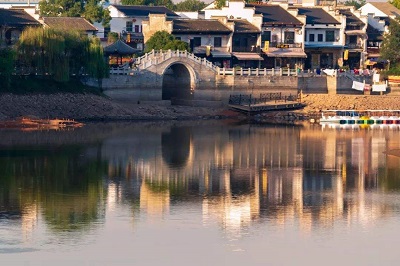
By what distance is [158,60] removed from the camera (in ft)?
305

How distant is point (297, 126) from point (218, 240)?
44021 mm

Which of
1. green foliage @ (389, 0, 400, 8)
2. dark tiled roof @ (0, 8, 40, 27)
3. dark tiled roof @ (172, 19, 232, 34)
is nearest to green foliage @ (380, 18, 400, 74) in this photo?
dark tiled roof @ (172, 19, 232, 34)

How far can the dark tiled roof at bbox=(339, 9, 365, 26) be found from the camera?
375 feet

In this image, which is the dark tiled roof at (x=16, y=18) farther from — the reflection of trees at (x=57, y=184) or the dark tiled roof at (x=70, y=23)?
the reflection of trees at (x=57, y=184)

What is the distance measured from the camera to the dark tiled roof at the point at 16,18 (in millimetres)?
93750

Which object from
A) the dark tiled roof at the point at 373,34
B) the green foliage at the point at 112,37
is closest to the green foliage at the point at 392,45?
the dark tiled roof at the point at 373,34

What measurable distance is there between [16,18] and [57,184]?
4023 centimetres

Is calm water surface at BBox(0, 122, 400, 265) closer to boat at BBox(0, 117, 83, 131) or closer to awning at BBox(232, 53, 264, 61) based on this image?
boat at BBox(0, 117, 83, 131)

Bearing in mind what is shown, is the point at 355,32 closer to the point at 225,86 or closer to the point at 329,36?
the point at 329,36

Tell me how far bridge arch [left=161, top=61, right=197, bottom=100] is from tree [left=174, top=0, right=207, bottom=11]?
5095 cm

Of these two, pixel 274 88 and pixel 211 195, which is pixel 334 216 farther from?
pixel 274 88

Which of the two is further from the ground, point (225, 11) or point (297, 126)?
point (225, 11)

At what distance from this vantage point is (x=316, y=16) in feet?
370

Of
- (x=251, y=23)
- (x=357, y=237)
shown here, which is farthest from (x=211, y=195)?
(x=251, y=23)
